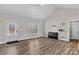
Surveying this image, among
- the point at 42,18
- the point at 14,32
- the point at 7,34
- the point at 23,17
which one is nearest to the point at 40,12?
the point at 42,18

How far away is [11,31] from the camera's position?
6.81 feet

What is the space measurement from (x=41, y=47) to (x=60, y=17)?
76 centimetres

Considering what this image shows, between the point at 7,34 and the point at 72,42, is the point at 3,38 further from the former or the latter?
the point at 72,42

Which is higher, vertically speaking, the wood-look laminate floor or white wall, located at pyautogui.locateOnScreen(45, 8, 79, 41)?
white wall, located at pyautogui.locateOnScreen(45, 8, 79, 41)

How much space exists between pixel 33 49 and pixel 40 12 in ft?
2.67

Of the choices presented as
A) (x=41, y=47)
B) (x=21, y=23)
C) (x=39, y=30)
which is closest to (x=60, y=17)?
(x=39, y=30)

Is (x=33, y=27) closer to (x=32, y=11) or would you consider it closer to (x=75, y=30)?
(x=32, y=11)

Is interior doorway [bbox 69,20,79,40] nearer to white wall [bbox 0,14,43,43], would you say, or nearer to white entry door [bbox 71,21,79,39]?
white entry door [bbox 71,21,79,39]

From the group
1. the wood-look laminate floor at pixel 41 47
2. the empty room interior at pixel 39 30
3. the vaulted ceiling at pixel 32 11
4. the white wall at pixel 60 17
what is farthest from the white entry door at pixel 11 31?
the white wall at pixel 60 17

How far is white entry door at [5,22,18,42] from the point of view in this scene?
2.02 meters

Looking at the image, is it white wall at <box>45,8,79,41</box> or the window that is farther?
the window

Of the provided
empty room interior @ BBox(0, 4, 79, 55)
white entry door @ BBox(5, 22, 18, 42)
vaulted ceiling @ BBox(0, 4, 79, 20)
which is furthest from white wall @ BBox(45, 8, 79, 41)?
white entry door @ BBox(5, 22, 18, 42)

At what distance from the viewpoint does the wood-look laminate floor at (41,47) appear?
1874 millimetres

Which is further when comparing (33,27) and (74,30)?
(33,27)
